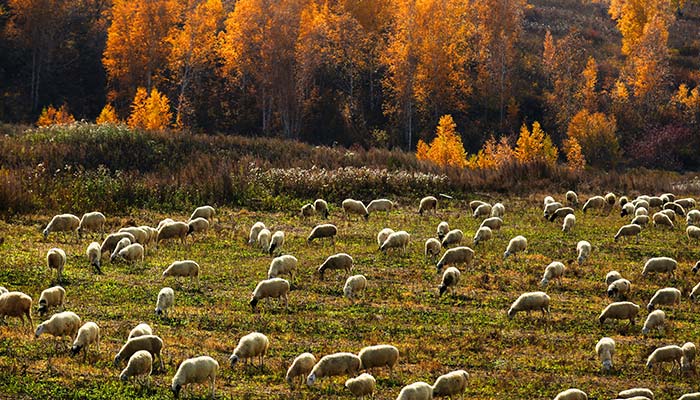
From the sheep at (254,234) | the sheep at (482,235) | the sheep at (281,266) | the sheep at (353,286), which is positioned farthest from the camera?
the sheep at (482,235)

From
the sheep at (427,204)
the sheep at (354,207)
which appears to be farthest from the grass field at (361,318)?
the sheep at (427,204)

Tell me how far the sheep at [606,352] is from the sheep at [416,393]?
4433mm

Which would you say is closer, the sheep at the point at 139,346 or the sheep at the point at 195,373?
the sheep at the point at 195,373

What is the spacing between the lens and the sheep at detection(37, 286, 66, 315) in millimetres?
19125

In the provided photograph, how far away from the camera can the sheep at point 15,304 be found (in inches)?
696

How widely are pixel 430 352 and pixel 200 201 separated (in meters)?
21.0

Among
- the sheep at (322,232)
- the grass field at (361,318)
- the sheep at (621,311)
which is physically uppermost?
the sheep at (322,232)

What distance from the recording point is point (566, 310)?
70.0ft

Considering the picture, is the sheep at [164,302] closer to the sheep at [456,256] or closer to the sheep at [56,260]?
the sheep at [56,260]

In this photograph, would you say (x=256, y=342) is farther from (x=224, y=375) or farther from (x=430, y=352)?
(x=430, y=352)

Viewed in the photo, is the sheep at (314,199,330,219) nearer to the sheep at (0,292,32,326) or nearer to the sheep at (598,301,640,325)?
the sheep at (598,301,640,325)

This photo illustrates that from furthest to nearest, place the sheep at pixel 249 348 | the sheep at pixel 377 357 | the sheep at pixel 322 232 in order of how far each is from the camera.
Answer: the sheep at pixel 322 232 < the sheep at pixel 249 348 < the sheep at pixel 377 357

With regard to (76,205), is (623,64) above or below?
above

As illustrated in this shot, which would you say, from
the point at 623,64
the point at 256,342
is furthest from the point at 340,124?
the point at 256,342
